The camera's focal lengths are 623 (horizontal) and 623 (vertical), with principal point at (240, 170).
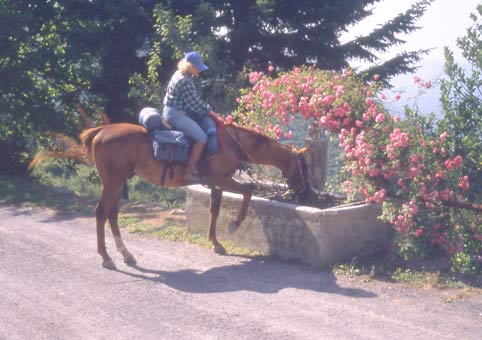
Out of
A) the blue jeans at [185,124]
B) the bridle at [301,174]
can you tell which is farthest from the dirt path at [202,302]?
the blue jeans at [185,124]

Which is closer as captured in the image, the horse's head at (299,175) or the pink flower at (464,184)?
the pink flower at (464,184)

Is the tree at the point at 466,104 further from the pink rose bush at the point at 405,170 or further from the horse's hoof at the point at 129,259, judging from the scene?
the horse's hoof at the point at 129,259

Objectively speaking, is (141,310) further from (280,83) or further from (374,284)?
(280,83)

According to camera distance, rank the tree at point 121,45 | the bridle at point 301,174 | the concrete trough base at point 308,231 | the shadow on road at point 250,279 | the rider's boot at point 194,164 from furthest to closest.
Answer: the tree at point 121,45, the bridle at point 301,174, the rider's boot at point 194,164, the concrete trough base at point 308,231, the shadow on road at point 250,279

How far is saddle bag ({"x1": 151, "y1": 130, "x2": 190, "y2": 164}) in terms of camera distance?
7.83 metres

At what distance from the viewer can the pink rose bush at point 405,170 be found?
284 inches

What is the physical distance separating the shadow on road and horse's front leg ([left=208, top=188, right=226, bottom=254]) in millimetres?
619

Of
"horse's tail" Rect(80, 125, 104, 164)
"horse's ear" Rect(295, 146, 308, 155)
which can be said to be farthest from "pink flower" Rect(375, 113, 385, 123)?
"horse's tail" Rect(80, 125, 104, 164)

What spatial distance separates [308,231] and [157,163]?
2.13m

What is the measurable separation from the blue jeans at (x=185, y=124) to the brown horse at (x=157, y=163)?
41cm

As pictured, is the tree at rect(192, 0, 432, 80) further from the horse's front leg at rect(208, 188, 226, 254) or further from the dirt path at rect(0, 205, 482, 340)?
the dirt path at rect(0, 205, 482, 340)

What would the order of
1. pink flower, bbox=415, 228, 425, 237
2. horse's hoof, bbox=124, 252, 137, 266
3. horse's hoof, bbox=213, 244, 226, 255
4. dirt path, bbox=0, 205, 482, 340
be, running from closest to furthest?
dirt path, bbox=0, 205, 482, 340 < pink flower, bbox=415, 228, 425, 237 < horse's hoof, bbox=124, 252, 137, 266 < horse's hoof, bbox=213, 244, 226, 255

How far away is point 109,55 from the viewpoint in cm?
1528

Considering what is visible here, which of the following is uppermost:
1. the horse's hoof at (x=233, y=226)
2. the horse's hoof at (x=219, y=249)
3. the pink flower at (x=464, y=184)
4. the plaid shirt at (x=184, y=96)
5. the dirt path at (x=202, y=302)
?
the plaid shirt at (x=184, y=96)
